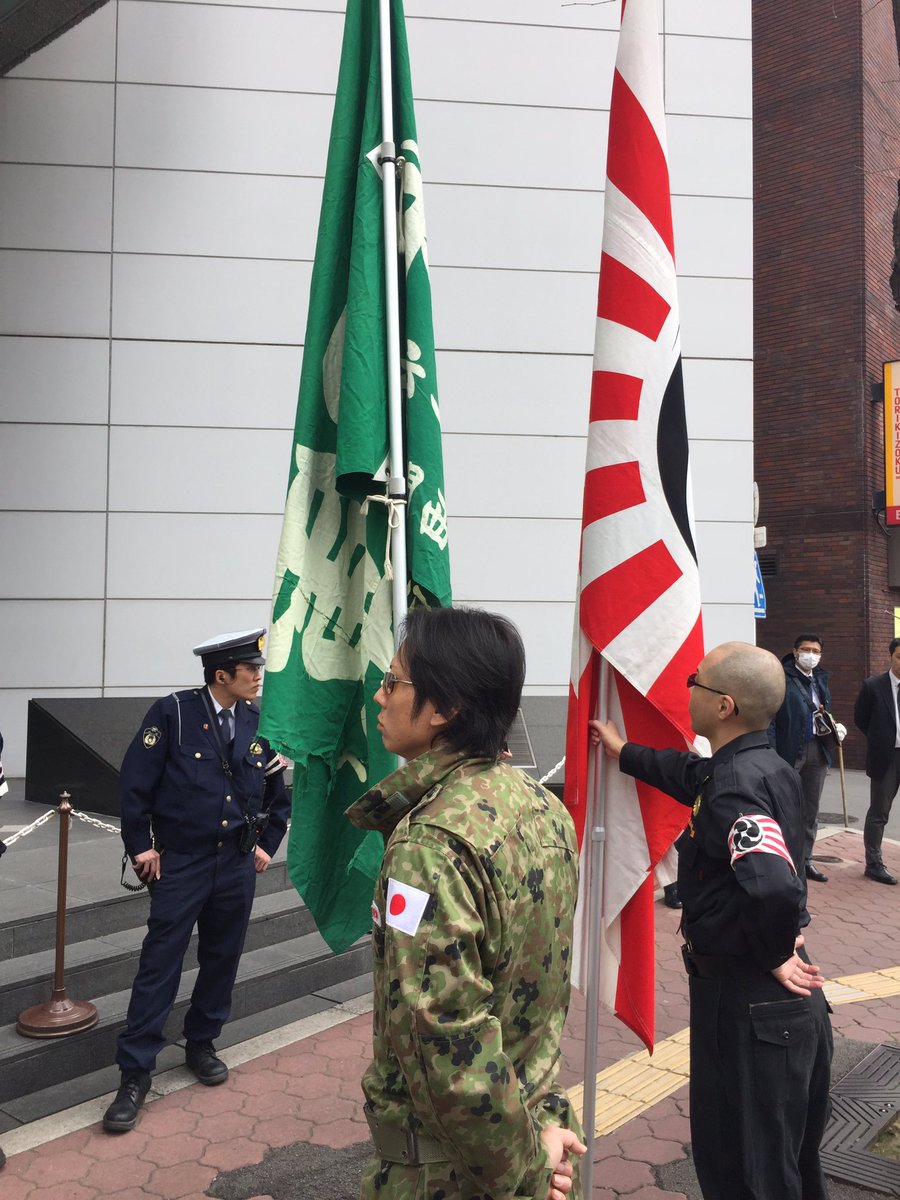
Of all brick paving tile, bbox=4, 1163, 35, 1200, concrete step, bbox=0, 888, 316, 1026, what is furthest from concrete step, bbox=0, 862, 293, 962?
brick paving tile, bbox=4, 1163, 35, 1200

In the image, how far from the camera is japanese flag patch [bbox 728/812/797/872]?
97.7 inches

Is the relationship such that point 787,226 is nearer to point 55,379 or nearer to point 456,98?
point 456,98

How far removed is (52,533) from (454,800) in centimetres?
794

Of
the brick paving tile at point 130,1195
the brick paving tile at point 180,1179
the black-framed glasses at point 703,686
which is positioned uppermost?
the black-framed glasses at point 703,686

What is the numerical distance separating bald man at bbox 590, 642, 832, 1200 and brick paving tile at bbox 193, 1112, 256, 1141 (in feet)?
6.34

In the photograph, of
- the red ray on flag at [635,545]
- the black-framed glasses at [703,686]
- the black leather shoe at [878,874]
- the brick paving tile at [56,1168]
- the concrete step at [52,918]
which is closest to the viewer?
the black-framed glasses at [703,686]

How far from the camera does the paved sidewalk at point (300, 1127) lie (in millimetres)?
3506

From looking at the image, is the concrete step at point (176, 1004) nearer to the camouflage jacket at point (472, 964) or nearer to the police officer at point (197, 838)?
the police officer at point (197, 838)

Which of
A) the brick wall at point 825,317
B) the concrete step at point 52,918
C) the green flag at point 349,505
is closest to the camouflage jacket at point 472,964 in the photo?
the green flag at point 349,505

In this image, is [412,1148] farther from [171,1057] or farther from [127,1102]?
[171,1057]

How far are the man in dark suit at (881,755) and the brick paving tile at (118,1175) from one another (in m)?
6.20

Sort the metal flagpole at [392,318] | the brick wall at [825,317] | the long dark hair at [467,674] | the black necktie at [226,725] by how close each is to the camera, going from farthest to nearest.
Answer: the brick wall at [825,317]
the black necktie at [226,725]
the metal flagpole at [392,318]
the long dark hair at [467,674]

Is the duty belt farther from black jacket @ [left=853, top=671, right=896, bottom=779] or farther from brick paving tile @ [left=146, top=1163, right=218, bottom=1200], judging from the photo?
black jacket @ [left=853, top=671, right=896, bottom=779]

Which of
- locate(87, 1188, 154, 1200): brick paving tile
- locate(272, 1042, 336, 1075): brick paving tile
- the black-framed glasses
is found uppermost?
the black-framed glasses
